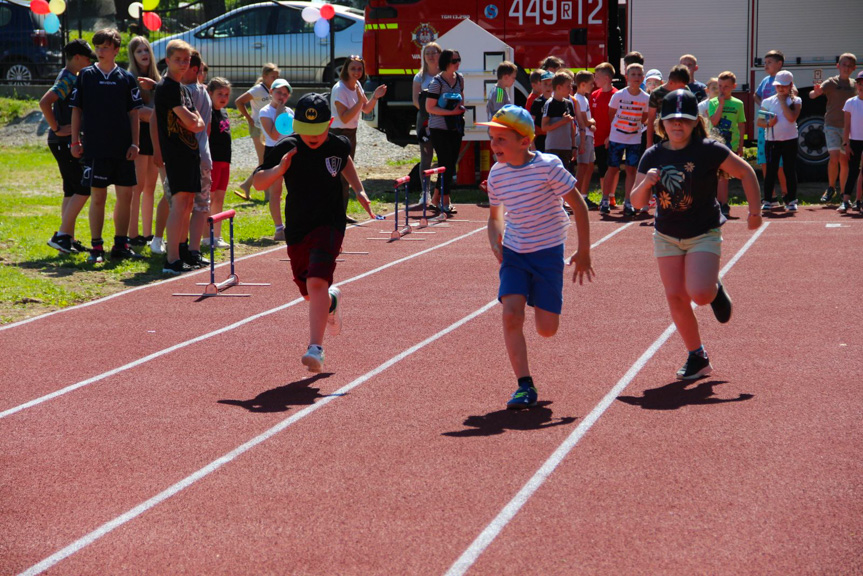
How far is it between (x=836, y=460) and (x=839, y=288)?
16.6 ft

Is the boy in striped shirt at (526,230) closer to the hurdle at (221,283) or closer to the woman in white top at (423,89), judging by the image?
the hurdle at (221,283)

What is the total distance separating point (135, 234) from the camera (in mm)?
12812

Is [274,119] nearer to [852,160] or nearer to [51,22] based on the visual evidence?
[852,160]

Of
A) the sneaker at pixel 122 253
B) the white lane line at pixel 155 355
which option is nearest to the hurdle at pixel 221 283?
the white lane line at pixel 155 355

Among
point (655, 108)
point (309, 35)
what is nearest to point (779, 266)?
point (655, 108)

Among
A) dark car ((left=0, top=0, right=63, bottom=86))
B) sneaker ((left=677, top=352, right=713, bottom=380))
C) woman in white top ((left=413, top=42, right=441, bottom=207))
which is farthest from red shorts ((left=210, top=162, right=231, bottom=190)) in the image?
dark car ((left=0, top=0, right=63, bottom=86))

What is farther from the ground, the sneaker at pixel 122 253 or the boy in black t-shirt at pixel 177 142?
the boy in black t-shirt at pixel 177 142

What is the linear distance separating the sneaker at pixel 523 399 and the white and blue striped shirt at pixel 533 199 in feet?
2.64

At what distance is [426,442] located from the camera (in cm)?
591

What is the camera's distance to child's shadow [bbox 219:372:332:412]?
6.63 m

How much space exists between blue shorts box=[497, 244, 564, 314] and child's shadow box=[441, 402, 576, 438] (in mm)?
629

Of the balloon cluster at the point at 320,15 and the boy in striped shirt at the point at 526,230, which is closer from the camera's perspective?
the boy in striped shirt at the point at 526,230

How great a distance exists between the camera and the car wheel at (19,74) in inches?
1056

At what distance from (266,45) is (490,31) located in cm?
840
